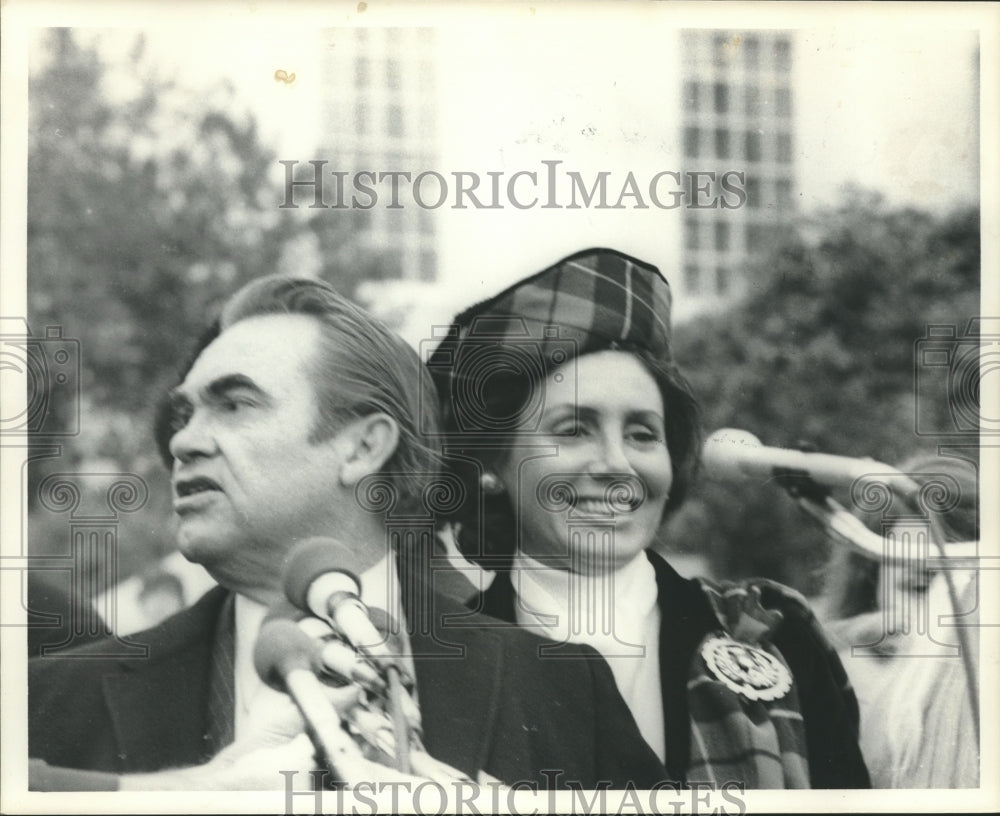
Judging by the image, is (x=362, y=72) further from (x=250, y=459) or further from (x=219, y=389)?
(x=250, y=459)

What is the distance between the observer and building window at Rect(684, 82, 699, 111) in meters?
3.83

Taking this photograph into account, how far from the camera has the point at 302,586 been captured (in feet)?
12.2

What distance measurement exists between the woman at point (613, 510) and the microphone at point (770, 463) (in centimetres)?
7

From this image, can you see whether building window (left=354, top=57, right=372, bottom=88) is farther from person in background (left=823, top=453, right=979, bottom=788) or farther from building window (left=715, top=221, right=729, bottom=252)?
person in background (left=823, top=453, right=979, bottom=788)

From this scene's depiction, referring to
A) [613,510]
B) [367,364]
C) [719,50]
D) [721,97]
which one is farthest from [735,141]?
[367,364]

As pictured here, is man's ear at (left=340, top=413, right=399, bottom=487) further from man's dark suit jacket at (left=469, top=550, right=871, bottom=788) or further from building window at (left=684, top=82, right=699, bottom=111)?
building window at (left=684, top=82, right=699, bottom=111)

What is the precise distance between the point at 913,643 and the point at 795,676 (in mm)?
384

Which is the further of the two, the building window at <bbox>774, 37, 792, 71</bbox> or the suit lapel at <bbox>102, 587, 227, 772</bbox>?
the building window at <bbox>774, 37, 792, 71</bbox>

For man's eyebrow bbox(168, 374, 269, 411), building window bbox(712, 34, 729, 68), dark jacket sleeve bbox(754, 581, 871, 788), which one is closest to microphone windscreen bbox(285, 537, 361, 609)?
man's eyebrow bbox(168, 374, 269, 411)

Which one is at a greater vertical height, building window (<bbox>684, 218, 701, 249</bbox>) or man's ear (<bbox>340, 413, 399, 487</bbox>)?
building window (<bbox>684, 218, 701, 249</bbox>)

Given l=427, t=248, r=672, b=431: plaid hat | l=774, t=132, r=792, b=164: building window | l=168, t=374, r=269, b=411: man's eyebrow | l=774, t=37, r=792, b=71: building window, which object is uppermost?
l=774, t=37, r=792, b=71: building window

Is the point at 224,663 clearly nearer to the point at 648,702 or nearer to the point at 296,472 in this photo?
the point at 296,472

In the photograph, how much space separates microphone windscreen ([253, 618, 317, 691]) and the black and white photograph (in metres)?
0.01

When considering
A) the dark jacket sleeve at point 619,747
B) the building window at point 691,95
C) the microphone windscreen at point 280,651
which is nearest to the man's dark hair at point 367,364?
the microphone windscreen at point 280,651
